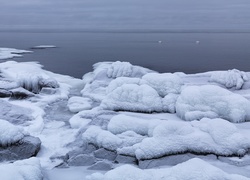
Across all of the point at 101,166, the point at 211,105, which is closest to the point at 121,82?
the point at 211,105

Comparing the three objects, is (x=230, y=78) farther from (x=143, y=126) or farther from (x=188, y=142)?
(x=188, y=142)

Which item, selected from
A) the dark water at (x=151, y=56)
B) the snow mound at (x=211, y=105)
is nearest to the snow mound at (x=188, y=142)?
the snow mound at (x=211, y=105)

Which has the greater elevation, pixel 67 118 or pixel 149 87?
pixel 149 87

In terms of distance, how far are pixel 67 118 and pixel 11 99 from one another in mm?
4705

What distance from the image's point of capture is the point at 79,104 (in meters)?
15.3

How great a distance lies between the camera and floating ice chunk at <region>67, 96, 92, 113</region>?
47.9 ft

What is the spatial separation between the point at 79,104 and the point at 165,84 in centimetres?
454

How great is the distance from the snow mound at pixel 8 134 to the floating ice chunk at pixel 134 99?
4639 millimetres

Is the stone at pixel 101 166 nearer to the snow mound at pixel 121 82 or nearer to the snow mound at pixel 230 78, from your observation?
the snow mound at pixel 121 82

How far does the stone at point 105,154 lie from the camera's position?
30.8ft

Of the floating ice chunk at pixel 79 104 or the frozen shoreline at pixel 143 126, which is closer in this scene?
the frozen shoreline at pixel 143 126

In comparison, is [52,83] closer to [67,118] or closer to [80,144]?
[67,118]

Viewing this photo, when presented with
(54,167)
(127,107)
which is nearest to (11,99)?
(127,107)

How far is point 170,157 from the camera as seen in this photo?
8.88 metres
